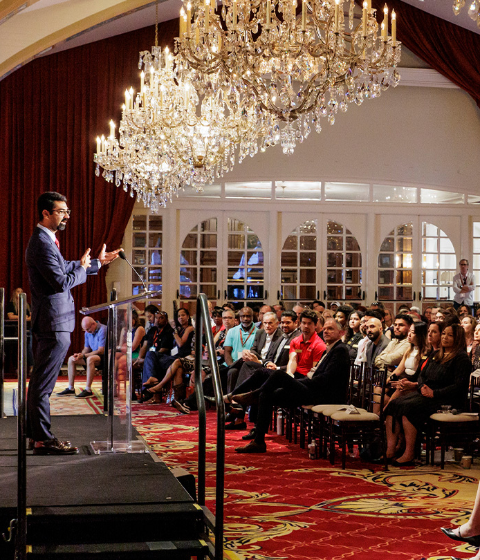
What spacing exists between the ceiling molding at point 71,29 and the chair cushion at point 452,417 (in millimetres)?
6857

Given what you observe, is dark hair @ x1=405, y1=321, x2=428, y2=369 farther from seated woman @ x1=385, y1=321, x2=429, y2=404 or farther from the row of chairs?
the row of chairs

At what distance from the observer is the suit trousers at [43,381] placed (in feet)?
15.2

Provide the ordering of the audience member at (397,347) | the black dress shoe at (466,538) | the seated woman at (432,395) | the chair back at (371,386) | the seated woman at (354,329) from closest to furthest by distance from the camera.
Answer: the black dress shoe at (466,538), the seated woman at (432,395), the chair back at (371,386), the audience member at (397,347), the seated woman at (354,329)

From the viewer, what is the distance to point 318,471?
5922 mm

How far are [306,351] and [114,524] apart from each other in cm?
432

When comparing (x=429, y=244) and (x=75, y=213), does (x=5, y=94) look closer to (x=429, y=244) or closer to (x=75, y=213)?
(x=75, y=213)

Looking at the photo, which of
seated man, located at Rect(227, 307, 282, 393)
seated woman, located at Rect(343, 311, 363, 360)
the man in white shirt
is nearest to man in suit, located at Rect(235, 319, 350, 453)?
seated man, located at Rect(227, 307, 282, 393)

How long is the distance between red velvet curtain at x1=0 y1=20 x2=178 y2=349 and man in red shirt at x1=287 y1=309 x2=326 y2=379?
6.29 metres

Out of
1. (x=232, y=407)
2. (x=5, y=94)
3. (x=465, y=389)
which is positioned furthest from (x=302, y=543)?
(x=5, y=94)

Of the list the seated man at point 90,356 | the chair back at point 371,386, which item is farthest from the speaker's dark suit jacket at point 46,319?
the seated man at point 90,356

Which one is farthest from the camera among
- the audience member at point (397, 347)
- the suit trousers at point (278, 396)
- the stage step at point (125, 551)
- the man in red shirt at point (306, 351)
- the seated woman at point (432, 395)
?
the man in red shirt at point (306, 351)

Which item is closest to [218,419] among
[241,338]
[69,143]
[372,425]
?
[372,425]

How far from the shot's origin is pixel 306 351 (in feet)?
25.1

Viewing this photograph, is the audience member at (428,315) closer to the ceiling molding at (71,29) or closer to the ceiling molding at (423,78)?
the ceiling molding at (423,78)
